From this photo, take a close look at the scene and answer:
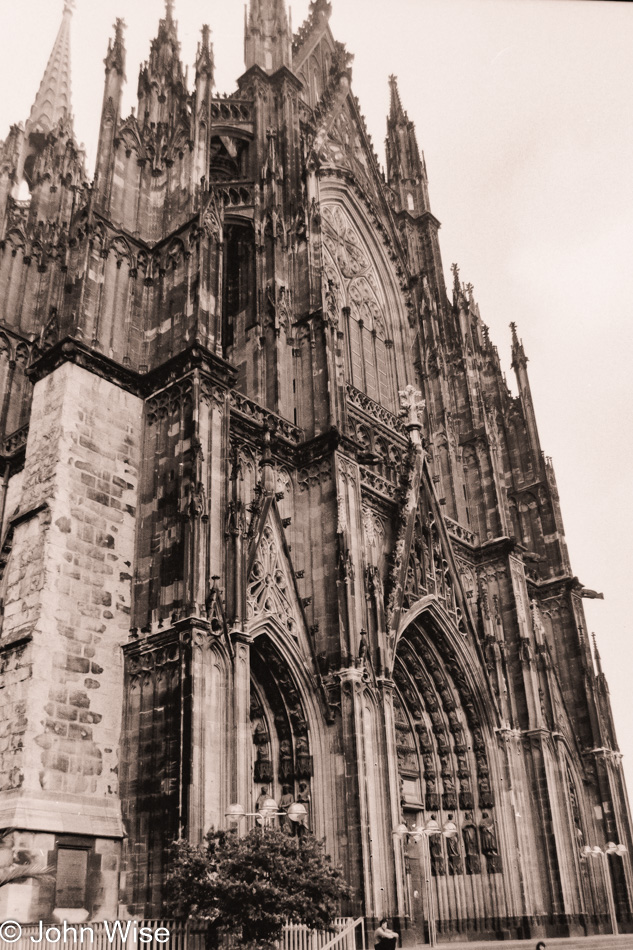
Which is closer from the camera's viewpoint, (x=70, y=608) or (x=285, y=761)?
(x=70, y=608)

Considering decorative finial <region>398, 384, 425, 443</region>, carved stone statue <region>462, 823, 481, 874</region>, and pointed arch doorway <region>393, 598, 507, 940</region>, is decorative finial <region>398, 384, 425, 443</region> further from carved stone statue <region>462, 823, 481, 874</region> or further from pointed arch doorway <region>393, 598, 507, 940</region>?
carved stone statue <region>462, 823, 481, 874</region>

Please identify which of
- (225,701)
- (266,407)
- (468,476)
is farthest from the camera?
(468,476)

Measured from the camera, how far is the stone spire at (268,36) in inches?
1272

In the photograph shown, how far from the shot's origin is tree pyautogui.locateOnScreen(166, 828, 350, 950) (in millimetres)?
12977

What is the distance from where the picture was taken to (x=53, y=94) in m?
41.3

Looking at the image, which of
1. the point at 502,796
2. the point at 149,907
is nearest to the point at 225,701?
the point at 149,907

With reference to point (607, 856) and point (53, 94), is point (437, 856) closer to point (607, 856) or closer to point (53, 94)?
point (607, 856)

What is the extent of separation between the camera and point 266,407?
23.7 m

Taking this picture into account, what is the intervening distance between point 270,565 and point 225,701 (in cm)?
430

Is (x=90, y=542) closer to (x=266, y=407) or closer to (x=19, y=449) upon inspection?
(x=19, y=449)

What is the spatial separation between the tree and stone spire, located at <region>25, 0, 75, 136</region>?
34.7m

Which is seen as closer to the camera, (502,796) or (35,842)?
(35,842)

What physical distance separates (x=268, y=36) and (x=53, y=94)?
1320 cm

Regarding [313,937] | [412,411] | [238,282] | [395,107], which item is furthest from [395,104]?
[313,937]
